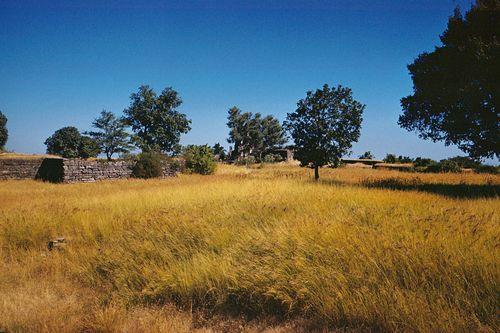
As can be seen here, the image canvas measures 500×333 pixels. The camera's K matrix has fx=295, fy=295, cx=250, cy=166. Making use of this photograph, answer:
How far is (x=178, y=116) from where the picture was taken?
1757 inches

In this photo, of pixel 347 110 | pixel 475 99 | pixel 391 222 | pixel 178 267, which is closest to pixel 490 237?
pixel 391 222

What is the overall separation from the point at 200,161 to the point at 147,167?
594 cm

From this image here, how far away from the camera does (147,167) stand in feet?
81.6

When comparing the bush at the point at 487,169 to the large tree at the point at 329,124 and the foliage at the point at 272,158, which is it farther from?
the foliage at the point at 272,158

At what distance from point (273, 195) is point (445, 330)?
22.7 feet

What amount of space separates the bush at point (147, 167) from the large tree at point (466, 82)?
63.9ft

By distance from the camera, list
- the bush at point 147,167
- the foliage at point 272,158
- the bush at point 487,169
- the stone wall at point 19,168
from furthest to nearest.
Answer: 1. the foliage at point 272,158
2. the bush at point 487,169
3. the bush at point 147,167
4. the stone wall at point 19,168

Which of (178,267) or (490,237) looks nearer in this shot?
(490,237)

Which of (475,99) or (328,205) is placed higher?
(475,99)

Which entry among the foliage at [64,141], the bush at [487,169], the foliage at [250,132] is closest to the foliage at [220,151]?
the foliage at [250,132]

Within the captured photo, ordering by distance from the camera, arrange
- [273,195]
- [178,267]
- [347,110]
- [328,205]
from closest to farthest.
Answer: [178,267]
[328,205]
[273,195]
[347,110]

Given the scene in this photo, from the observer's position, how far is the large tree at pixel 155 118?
4206cm

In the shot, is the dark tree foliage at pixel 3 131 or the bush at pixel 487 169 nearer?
the bush at pixel 487 169

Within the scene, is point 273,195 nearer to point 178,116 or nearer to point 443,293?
point 443,293
